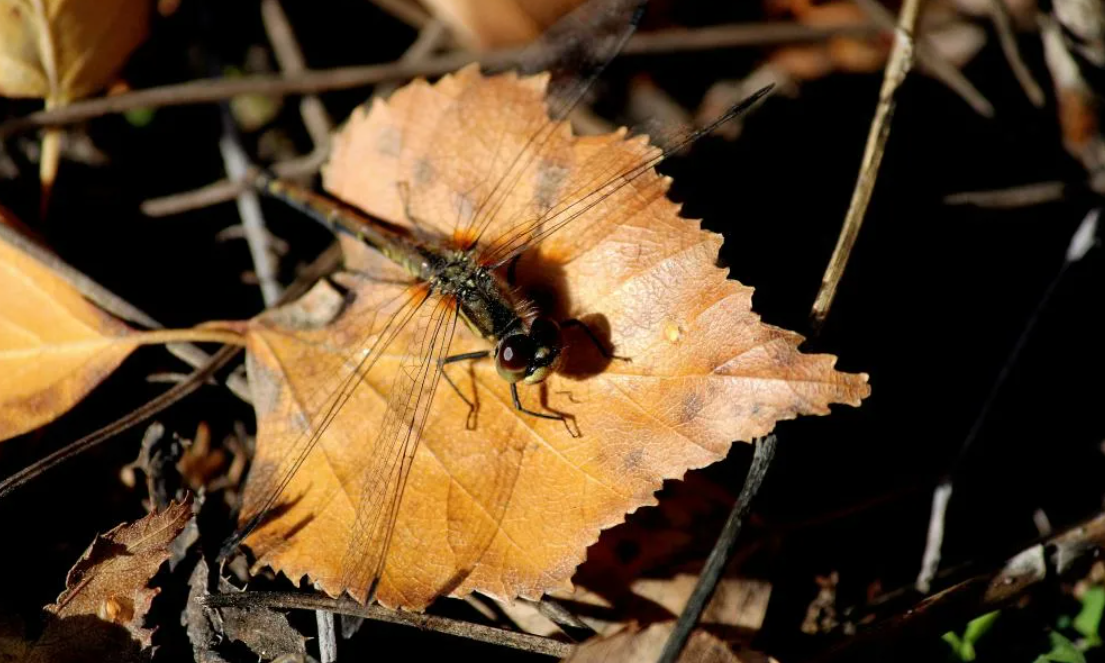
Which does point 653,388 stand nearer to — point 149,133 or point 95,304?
point 95,304

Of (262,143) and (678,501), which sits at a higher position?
(262,143)

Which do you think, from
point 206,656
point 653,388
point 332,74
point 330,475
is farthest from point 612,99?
point 206,656

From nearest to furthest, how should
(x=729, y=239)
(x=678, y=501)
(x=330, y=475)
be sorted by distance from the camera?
(x=330, y=475), (x=678, y=501), (x=729, y=239)

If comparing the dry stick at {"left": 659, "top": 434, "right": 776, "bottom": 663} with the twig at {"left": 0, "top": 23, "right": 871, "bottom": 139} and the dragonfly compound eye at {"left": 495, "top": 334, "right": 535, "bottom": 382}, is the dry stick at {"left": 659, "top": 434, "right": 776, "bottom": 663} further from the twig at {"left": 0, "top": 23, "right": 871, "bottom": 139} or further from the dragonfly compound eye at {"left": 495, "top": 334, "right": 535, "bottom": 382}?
the twig at {"left": 0, "top": 23, "right": 871, "bottom": 139}

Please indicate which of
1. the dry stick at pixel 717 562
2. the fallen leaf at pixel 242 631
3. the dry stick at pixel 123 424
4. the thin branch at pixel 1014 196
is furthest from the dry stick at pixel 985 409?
the dry stick at pixel 123 424

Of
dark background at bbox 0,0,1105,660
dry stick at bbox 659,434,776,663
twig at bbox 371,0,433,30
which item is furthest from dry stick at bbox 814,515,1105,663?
twig at bbox 371,0,433,30

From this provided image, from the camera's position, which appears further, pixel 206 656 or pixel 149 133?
pixel 149 133

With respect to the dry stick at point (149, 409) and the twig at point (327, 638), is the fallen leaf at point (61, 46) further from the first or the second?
the twig at point (327, 638)

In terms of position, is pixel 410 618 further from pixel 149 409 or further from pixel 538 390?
pixel 149 409
